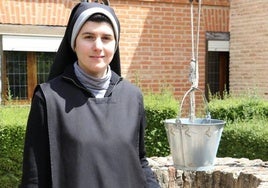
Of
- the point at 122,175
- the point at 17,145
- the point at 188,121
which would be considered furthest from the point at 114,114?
the point at 17,145

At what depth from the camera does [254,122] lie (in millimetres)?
5570

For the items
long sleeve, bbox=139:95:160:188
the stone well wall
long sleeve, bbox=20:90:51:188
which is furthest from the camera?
the stone well wall

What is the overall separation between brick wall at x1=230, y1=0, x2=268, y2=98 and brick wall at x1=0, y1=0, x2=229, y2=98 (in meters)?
0.27

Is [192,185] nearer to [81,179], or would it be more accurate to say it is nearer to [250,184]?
[250,184]

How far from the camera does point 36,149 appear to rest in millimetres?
1650

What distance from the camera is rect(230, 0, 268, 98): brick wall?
7664mm

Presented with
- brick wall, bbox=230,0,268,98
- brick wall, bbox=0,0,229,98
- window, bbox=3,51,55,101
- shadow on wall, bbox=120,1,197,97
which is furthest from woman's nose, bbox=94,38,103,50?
brick wall, bbox=230,0,268,98

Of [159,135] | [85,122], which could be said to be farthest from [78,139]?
[159,135]

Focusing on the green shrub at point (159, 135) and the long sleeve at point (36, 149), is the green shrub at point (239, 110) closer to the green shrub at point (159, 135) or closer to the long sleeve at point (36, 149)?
the green shrub at point (159, 135)

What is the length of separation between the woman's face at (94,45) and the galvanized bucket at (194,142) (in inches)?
59.4

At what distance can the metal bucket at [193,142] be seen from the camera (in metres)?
3.15

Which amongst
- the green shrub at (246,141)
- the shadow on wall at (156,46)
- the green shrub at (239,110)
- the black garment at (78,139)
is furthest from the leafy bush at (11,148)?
the black garment at (78,139)

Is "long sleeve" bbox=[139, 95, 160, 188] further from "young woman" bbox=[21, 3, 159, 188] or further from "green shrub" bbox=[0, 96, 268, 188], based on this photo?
"green shrub" bbox=[0, 96, 268, 188]

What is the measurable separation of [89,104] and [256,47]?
6594 mm
